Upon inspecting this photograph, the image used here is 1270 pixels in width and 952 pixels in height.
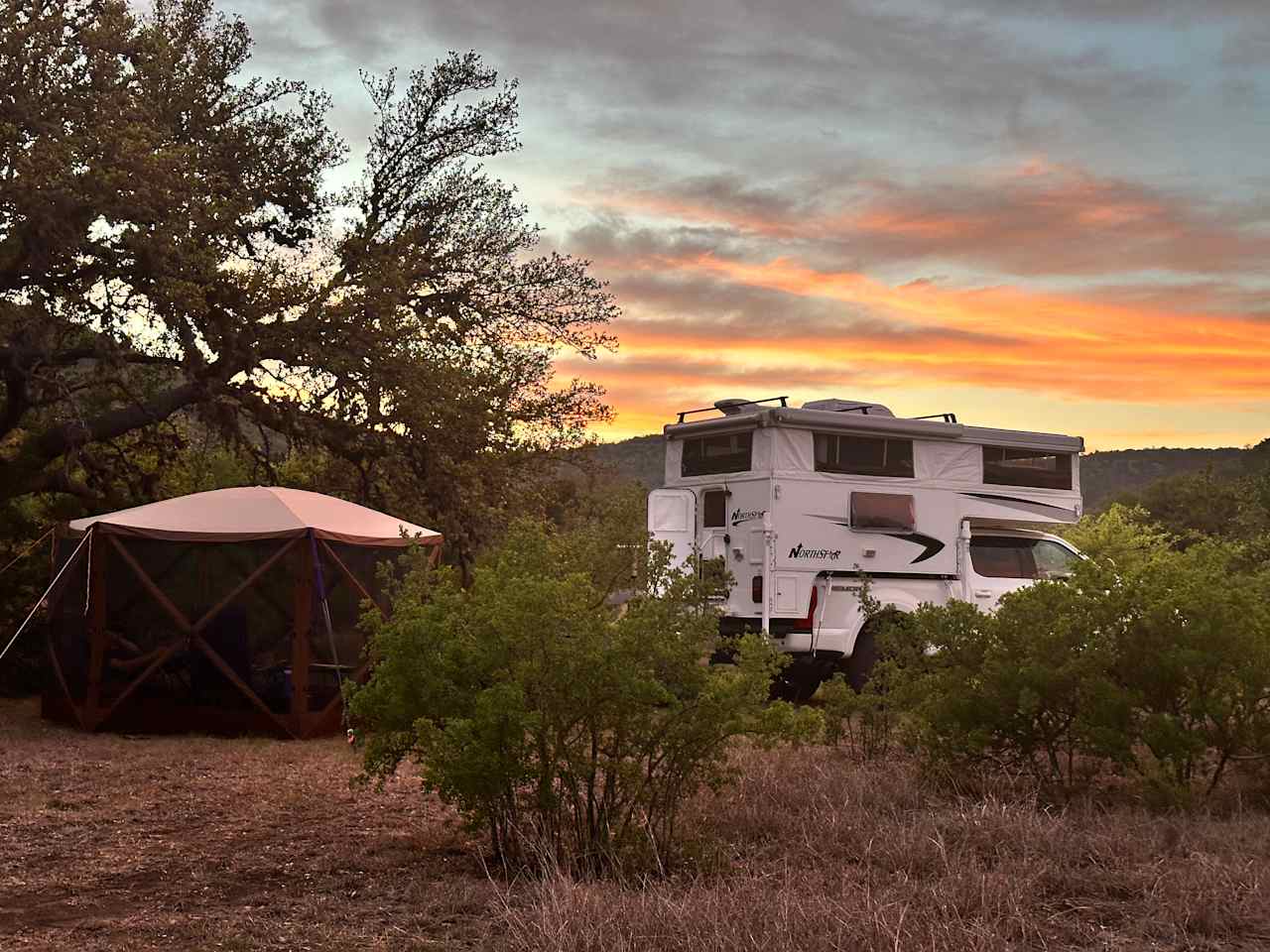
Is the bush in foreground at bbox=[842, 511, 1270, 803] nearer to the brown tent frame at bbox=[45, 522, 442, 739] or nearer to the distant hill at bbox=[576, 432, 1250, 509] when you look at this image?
the brown tent frame at bbox=[45, 522, 442, 739]

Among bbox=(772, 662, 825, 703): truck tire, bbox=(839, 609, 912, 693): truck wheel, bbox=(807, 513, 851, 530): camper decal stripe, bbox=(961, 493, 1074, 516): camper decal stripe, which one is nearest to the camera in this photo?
bbox=(839, 609, 912, 693): truck wheel

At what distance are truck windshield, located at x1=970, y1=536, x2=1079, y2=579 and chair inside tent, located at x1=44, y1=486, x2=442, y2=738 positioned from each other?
20.5 ft

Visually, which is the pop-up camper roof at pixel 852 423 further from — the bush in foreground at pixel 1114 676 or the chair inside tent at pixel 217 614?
the bush in foreground at pixel 1114 676

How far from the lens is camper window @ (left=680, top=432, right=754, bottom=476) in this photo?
45.2 ft

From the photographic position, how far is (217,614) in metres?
11.8

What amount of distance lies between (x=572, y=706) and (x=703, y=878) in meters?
0.99

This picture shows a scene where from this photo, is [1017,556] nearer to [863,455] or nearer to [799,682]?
[863,455]

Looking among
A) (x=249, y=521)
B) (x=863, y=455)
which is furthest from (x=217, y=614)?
(x=863, y=455)

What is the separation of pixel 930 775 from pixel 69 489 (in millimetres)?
11528

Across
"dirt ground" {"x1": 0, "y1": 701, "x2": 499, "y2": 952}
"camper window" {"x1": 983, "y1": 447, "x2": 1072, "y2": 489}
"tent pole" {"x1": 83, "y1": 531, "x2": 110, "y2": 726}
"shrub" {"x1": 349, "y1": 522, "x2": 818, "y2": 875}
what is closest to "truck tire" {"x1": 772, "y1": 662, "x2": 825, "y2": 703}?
"camper window" {"x1": 983, "y1": 447, "x2": 1072, "y2": 489}

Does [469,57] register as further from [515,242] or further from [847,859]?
[847,859]

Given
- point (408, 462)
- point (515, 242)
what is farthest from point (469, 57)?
point (408, 462)

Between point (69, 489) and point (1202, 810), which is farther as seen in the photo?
point (69, 489)

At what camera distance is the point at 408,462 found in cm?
1622
